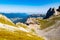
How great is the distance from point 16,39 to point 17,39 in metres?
0.45

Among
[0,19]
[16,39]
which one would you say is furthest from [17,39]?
[0,19]

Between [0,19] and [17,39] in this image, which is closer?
[17,39]

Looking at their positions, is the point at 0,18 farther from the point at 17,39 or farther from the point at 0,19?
the point at 17,39

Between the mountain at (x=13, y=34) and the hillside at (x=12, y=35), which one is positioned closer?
the hillside at (x=12, y=35)

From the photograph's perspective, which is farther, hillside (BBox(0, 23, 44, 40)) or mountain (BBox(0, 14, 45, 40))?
mountain (BBox(0, 14, 45, 40))

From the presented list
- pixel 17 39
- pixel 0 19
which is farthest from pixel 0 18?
pixel 17 39

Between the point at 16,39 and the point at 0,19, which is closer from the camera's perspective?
the point at 16,39

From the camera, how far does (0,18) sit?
419 feet

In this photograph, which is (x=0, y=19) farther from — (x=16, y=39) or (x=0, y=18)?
(x=16, y=39)

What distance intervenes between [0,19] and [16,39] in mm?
61783

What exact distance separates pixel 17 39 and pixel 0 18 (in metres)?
62.9

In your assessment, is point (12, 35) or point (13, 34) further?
point (13, 34)

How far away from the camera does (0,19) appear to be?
126312 millimetres

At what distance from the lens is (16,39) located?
2623 inches
